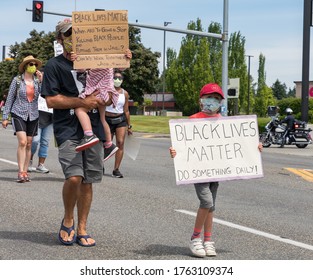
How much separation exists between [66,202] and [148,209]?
2.54 metres

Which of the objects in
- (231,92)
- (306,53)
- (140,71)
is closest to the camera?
(306,53)

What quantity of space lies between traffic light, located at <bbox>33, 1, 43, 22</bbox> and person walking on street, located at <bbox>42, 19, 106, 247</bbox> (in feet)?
74.2

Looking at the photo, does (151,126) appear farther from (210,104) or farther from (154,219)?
(210,104)

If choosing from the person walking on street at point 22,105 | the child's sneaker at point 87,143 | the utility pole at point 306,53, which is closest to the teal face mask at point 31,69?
the person walking on street at point 22,105

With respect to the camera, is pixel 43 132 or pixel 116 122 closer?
pixel 116 122

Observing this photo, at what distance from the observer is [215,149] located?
6.41 metres

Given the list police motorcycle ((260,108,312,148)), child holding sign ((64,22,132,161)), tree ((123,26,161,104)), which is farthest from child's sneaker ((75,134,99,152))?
tree ((123,26,161,104))

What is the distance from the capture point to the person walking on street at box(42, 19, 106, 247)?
6.38m

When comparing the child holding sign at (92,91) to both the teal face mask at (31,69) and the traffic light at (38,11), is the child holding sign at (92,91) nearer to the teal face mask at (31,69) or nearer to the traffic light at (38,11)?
the teal face mask at (31,69)

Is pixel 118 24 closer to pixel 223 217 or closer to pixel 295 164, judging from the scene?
pixel 223 217

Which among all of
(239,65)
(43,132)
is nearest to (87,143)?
(43,132)

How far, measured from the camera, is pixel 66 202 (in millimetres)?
6512

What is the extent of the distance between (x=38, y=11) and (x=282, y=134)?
35.7 feet
